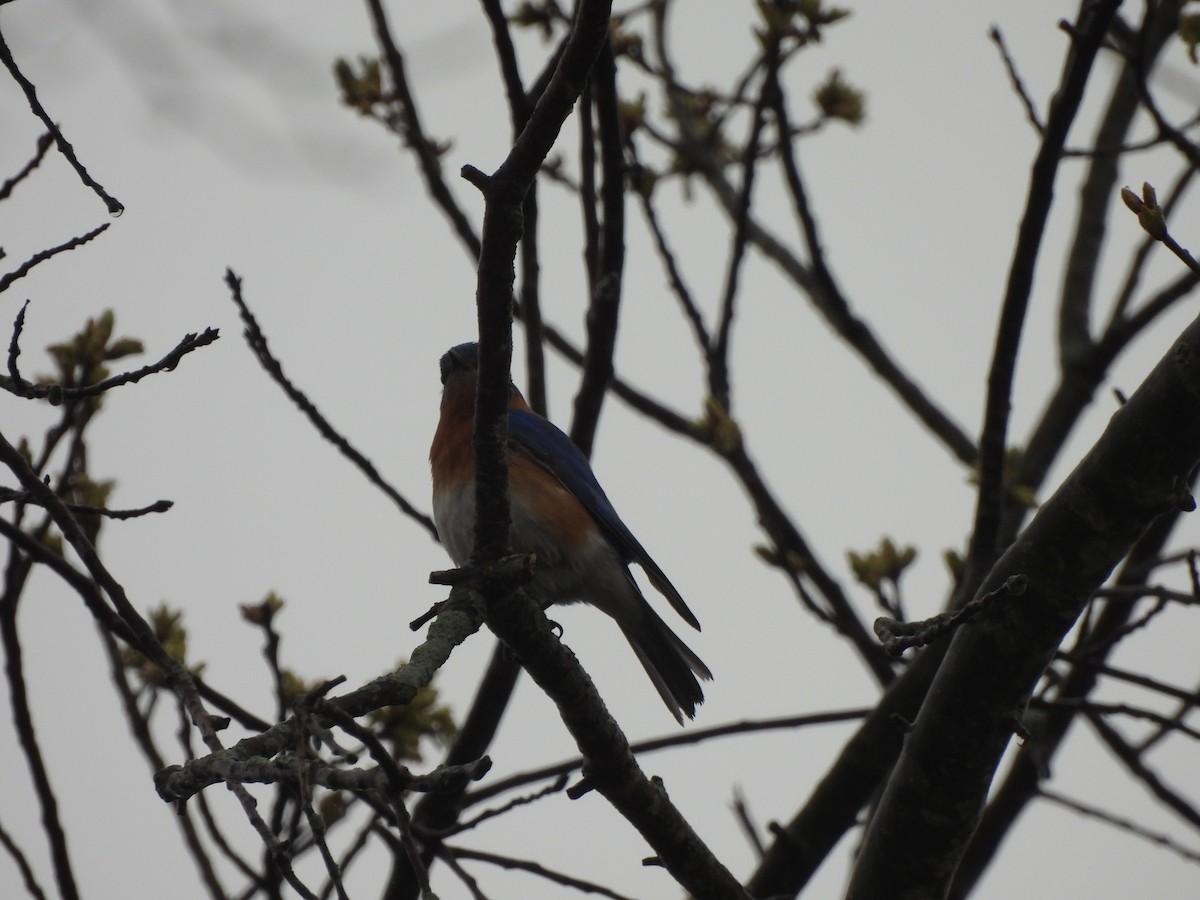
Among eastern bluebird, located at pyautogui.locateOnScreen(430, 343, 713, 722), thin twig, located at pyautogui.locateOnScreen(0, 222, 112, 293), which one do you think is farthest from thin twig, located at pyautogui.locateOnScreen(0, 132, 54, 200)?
eastern bluebird, located at pyautogui.locateOnScreen(430, 343, 713, 722)

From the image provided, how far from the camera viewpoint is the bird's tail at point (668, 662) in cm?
522

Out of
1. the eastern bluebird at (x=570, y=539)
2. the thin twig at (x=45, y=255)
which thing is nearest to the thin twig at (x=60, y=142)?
the thin twig at (x=45, y=255)

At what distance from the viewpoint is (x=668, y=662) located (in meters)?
5.35

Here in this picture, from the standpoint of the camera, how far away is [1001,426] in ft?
14.4

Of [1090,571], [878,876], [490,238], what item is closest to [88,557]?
[490,238]

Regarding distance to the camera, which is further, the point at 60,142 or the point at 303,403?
the point at 303,403

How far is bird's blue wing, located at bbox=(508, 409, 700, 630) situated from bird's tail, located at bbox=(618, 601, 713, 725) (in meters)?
0.28

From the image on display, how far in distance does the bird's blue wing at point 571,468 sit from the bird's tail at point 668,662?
0.93 ft

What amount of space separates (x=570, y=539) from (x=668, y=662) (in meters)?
0.66

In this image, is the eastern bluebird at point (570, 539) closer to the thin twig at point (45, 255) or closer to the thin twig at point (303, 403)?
the thin twig at point (303, 403)

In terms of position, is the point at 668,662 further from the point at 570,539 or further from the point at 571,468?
the point at 571,468

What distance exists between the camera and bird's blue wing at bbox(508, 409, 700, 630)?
18.3 ft

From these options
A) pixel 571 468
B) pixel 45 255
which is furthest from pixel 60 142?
pixel 571 468

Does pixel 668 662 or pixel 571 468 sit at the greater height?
pixel 571 468
